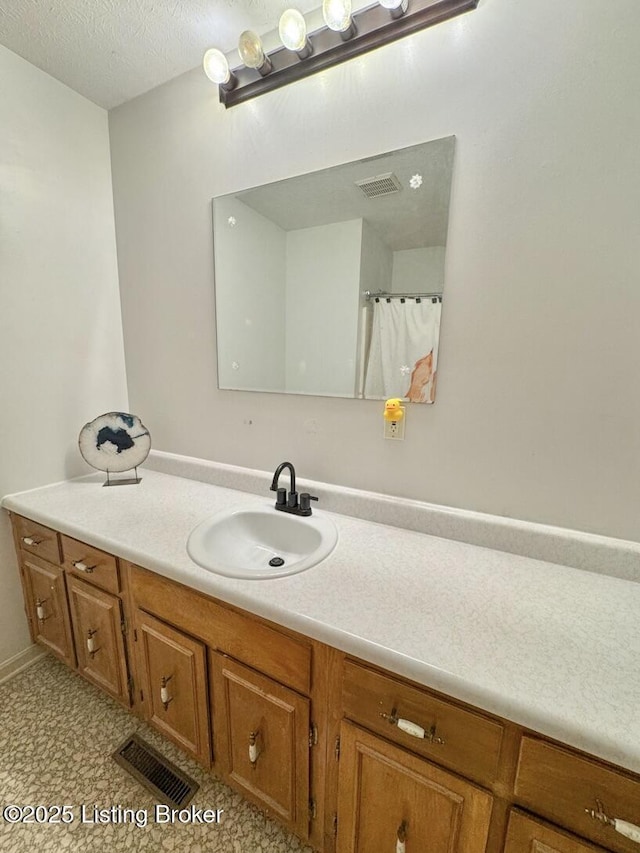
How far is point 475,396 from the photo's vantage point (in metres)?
1.02

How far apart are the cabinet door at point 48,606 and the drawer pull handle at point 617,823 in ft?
5.06

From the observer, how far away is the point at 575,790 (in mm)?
550

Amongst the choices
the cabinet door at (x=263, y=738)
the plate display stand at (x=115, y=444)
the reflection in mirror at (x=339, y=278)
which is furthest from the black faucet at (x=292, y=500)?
the plate display stand at (x=115, y=444)

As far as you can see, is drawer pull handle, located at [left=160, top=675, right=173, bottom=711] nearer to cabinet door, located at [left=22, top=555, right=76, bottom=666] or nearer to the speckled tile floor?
the speckled tile floor

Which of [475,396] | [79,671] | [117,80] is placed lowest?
[79,671]

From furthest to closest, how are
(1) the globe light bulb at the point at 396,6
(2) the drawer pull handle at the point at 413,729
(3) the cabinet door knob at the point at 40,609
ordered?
(3) the cabinet door knob at the point at 40,609
(1) the globe light bulb at the point at 396,6
(2) the drawer pull handle at the point at 413,729

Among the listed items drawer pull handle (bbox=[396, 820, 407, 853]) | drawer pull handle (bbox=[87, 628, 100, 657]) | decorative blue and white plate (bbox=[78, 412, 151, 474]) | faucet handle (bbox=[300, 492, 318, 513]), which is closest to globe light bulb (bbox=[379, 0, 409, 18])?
faucet handle (bbox=[300, 492, 318, 513])

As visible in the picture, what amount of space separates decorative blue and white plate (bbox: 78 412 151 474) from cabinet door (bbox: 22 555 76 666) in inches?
16.9

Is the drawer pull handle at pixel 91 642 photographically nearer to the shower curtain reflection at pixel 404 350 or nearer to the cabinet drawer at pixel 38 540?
the cabinet drawer at pixel 38 540

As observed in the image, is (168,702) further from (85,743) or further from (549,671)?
(549,671)

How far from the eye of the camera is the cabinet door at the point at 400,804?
65 cm

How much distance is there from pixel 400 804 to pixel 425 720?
0.24 metres

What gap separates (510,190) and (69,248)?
167cm

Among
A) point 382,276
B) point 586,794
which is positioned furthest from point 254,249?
point 586,794
